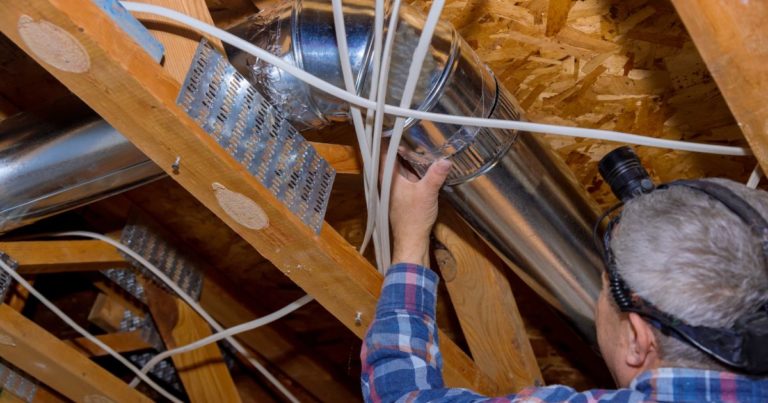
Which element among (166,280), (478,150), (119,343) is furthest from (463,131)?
(119,343)

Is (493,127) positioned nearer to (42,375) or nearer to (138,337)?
(42,375)

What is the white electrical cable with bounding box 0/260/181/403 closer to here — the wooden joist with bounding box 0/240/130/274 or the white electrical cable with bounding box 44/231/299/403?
the wooden joist with bounding box 0/240/130/274

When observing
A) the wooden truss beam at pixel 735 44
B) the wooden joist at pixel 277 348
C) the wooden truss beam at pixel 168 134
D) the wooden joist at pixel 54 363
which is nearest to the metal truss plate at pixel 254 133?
the wooden truss beam at pixel 168 134

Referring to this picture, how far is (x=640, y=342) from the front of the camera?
0.99 meters

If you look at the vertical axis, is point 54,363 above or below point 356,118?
below

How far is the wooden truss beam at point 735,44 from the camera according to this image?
35.8 inches

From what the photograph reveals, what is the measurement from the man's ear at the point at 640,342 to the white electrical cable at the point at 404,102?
39cm

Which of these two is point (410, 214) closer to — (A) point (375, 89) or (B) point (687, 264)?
(A) point (375, 89)

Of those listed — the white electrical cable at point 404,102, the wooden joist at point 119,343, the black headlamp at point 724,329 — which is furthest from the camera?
the wooden joist at point 119,343

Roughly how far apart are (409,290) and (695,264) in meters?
0.46

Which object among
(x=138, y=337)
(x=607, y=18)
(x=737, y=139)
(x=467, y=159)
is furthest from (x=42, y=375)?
(x=737, y=139)

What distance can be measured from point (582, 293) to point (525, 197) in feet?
0.84

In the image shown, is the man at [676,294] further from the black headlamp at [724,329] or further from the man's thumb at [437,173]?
the man's thumb at [437,173]

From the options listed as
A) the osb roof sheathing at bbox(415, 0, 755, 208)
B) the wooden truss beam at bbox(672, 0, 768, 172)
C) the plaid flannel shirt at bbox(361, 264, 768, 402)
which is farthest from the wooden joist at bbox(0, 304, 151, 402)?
the wooden truss beam at bbox(672, 0, 768, 172)
